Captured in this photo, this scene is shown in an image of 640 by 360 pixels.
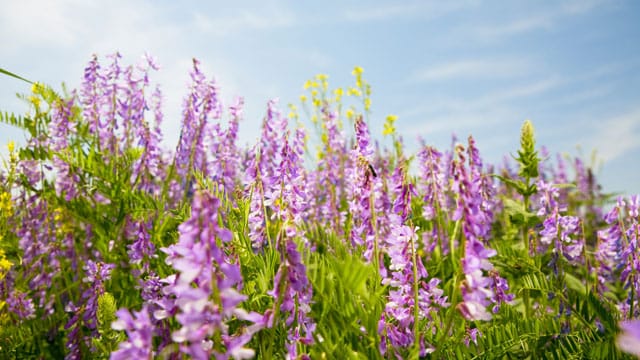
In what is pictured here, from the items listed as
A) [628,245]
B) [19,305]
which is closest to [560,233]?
[628,245]

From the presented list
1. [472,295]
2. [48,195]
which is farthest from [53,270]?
[472,295]

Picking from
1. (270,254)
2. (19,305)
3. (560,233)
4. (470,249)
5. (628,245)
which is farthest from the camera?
(19,305)

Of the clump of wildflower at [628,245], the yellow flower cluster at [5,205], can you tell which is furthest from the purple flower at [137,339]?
the yellow flower cluster at [5,205]

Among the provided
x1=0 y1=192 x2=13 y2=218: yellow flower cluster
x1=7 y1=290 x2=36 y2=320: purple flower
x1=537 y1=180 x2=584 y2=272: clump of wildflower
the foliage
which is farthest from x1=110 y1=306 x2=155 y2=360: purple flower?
x1=0 y1=192 x2=13 y2=218: yellow flower cluster

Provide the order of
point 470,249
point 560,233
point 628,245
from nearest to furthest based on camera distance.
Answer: point 470,249
point 628,245
point 560,233

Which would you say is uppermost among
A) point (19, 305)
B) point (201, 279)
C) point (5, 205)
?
point (5, 205)

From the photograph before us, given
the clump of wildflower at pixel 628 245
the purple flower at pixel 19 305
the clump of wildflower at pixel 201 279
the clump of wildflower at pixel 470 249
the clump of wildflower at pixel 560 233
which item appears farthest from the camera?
the purple flower at pixel 19 305

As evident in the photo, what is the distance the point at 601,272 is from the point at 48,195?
336cm

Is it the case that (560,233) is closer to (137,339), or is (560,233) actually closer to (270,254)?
(270,254)

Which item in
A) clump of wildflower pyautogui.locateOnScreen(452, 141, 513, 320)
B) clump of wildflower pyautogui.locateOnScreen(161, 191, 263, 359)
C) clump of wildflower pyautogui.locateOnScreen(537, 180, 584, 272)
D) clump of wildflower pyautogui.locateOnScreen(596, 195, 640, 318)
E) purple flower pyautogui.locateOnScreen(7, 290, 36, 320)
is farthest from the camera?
purple flower pyautogui.locateOnScreen(7, 290, 36, 320)

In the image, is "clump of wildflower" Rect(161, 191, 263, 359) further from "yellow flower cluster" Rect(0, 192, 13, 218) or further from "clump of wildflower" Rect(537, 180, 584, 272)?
"yellow flower cluster" Rect(0, 192, 13, 218)

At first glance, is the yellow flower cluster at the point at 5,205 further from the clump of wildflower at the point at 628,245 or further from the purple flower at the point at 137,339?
the clump of wildflower at the point at 628,245

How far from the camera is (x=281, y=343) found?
150 cm

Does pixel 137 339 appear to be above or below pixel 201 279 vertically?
below
